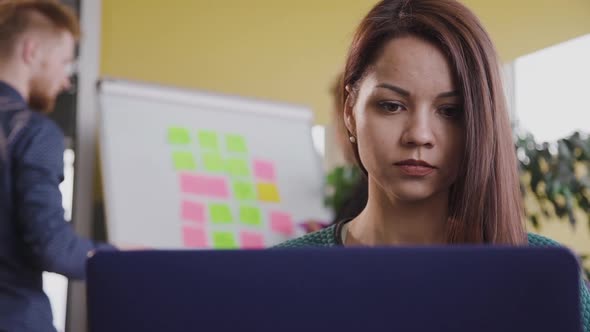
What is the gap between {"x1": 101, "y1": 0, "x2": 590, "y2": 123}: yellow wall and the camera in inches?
146

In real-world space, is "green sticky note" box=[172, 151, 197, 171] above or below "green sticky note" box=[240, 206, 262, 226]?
above

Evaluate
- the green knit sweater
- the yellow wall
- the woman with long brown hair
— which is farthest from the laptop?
the yellow wall

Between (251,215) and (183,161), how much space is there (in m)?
0.36

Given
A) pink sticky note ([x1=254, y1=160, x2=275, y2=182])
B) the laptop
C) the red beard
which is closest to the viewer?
the laptop

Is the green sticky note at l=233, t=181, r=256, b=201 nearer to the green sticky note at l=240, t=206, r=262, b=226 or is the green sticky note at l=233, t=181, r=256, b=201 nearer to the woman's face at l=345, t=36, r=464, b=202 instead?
the green sticky note at l=240, t=206, r=262, b=226

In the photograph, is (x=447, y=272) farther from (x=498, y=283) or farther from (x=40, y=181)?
(x=40, y=181)

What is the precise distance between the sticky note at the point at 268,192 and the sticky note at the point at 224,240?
22cm

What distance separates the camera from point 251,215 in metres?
3.57

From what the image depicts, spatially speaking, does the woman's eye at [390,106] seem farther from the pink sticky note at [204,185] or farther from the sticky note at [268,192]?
the sticky note at [268,192]

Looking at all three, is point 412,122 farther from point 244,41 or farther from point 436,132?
point 244,41

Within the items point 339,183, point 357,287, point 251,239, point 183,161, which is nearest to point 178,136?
point 183,161

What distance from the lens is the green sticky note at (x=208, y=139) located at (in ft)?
11.6

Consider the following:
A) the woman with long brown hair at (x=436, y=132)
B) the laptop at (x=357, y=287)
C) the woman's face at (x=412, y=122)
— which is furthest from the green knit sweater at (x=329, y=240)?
the laptop at (x=357, y=287)

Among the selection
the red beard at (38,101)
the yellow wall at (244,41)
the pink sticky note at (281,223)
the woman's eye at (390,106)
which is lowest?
the pink sticky note at (281,223)
